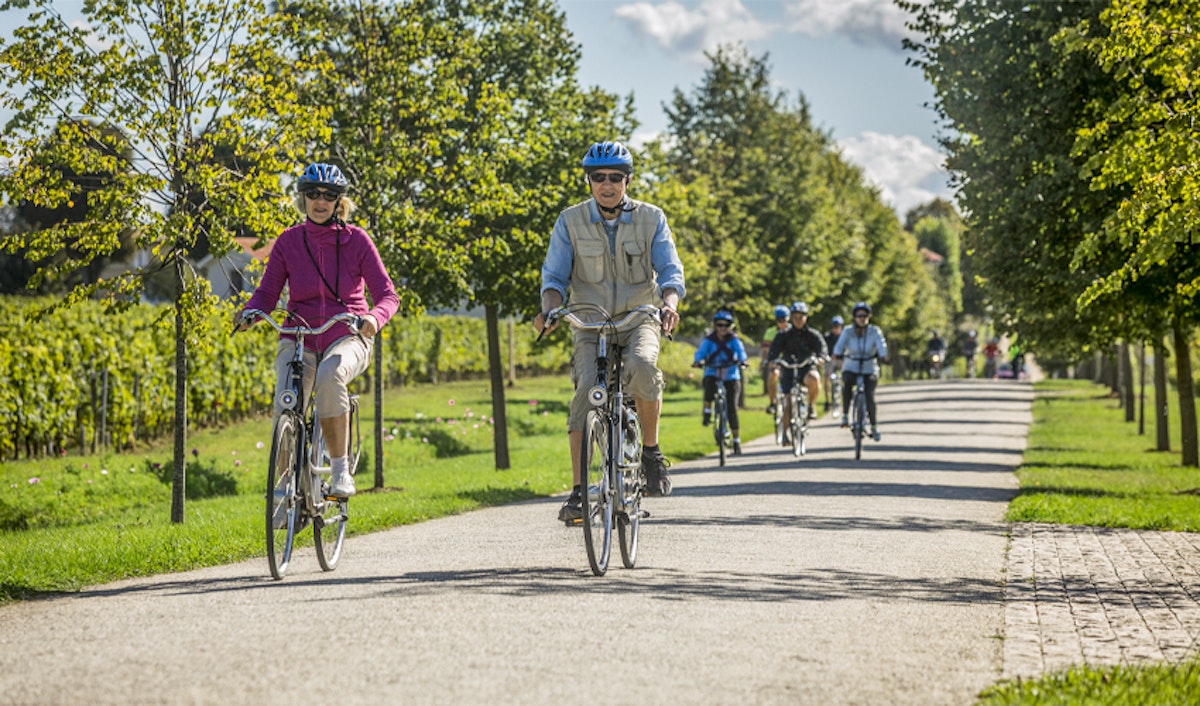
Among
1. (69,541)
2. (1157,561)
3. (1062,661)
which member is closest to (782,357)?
(1157,561)

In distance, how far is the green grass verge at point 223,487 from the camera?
354 inches

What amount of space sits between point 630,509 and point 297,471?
1842 mm

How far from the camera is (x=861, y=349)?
Answer: 20.2m

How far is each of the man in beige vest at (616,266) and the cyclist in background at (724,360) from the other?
11.3 m

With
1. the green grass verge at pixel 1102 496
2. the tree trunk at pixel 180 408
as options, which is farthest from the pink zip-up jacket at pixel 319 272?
the green grass verge at pixel 1102 496

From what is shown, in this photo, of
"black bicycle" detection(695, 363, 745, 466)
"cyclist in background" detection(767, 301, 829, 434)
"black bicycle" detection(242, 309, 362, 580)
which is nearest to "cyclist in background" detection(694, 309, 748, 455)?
"black bicycle" detection(695, 363, 745, 466)

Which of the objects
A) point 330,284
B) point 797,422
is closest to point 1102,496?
point 797,422

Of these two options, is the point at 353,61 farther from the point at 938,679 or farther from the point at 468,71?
the point at 938,679

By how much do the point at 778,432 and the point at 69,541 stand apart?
1318 cm

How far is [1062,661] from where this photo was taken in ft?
20.0

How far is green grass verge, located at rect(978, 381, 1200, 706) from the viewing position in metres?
5.40

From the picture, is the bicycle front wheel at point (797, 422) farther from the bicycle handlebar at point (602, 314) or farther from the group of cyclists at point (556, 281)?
the bicycle handlebar at point (602, 314)

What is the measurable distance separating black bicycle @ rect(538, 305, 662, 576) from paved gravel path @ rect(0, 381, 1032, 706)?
24cm

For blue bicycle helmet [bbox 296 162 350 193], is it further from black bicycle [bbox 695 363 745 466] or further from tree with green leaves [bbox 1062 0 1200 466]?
black bicycle [bbox 695 363 745 466]
